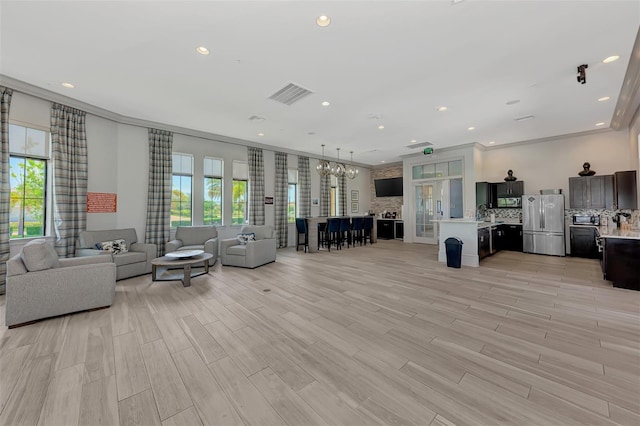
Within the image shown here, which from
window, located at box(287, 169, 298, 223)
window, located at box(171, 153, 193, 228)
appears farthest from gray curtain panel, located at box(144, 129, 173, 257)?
window, located at box(287, 169, 298, 223)

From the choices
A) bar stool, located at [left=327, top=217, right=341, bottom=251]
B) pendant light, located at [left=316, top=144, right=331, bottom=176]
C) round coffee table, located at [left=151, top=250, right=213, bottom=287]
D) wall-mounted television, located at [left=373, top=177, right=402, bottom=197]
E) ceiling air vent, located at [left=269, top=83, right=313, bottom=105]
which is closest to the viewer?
ceiling air vent, located at [left=269, top=83, right=313, bottom=105]

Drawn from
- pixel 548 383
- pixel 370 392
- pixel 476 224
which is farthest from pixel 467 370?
pixel 476 224

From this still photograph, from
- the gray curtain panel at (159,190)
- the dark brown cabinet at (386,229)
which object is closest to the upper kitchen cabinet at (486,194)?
the dark brown cabinet at (386,229)

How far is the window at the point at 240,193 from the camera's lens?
7195 mm

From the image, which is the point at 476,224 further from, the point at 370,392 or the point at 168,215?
the point at 168,215

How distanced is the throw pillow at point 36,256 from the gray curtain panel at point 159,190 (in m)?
2.52

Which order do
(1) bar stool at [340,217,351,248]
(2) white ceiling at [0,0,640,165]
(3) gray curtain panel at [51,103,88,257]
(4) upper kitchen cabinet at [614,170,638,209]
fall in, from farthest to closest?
(1) bar stool at [340,217,351,248]
(4) upper kitchen cabinet at [614,170,638,209]
(3) gray curtain panel at [51,103,88,257]
(2) white ceiling at [0,0,640,165]

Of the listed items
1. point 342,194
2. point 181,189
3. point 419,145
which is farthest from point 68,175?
point 419,145

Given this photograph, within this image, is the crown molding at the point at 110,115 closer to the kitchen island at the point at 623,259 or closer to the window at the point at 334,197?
the window at the point at 334,197

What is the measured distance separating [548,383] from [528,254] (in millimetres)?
6520

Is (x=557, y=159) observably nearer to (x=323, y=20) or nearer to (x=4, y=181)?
(x=323, y=20)

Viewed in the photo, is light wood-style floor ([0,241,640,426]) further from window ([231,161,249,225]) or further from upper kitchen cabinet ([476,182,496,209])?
upper kitchen cabinet ([476,182,496,209])

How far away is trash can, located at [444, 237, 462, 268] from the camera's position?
5.39 metres

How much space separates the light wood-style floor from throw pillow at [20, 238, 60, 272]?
0.70 m
